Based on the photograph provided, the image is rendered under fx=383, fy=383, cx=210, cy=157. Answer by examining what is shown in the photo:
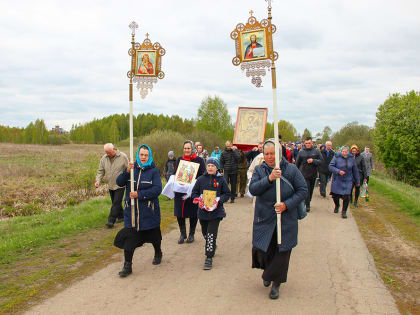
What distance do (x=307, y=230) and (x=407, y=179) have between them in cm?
1850

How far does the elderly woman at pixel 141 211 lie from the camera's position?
597cm

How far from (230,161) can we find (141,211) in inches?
298

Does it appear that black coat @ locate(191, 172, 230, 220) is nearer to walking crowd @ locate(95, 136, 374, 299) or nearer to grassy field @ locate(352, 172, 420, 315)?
walking crowd @ locate(95, 136, 374, 299)

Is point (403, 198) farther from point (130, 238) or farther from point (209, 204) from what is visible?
point (130, 238)

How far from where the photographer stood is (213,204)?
261 inches

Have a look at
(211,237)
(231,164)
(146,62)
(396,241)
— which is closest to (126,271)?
(211,237)

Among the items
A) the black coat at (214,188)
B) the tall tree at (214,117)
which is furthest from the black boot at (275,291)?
the tall tree at (214,117)

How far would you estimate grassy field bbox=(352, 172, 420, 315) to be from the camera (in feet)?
17.7

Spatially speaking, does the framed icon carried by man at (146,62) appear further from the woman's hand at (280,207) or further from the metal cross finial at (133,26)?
the woman's hand at (280,207)

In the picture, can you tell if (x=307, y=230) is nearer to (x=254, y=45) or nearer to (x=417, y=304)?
(x=417, y=304)

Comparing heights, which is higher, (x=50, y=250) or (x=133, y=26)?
(x=133, y=26)

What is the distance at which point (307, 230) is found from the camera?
889 cm

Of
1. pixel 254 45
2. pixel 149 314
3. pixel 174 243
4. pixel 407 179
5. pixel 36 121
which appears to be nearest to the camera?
pixel 149 314

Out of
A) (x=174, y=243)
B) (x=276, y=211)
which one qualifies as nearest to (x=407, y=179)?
(x=174, y=243)
